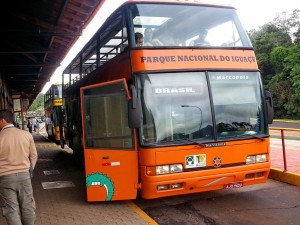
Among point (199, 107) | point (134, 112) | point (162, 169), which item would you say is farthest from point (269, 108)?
point (134, 112)

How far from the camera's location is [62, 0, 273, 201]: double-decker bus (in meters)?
5.52

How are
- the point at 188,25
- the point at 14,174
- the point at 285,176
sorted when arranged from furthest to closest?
the point at 285,176
the point at 188,25
the point at 14,174

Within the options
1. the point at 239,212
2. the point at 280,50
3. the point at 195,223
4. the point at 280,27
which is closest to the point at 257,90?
the point at 239,212

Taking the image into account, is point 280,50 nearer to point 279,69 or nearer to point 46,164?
point 279,69

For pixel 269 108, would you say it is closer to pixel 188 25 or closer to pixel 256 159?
pixel 256 159

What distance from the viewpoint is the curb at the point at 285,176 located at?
7145mm

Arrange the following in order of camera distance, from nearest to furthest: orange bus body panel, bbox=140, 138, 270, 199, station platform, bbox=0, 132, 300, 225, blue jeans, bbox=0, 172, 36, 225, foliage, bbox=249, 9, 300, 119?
blue jeans, bbox=0, 172, 36, 225
orange bus body panel, bbox=140, 138, 270, 199
station platform, bbox=0, 132, 300, 225
foliage, bbox=249, 9, 300, 119

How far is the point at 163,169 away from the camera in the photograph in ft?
17.9

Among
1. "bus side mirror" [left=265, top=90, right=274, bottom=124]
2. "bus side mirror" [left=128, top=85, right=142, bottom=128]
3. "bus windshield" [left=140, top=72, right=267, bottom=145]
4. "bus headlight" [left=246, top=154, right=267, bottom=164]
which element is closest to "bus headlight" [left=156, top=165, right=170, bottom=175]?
"bus windshield" [left=140, top=72, right=267, bottom=145]

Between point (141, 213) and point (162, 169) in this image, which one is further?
→ point (141, 213)

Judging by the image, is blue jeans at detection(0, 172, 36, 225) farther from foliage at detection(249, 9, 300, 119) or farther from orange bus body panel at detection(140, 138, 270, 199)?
foliage at detection(249, 9, 300, 119)

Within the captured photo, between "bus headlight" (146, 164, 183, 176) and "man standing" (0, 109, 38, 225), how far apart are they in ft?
5.91

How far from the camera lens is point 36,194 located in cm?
748

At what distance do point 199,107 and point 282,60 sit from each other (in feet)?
128
